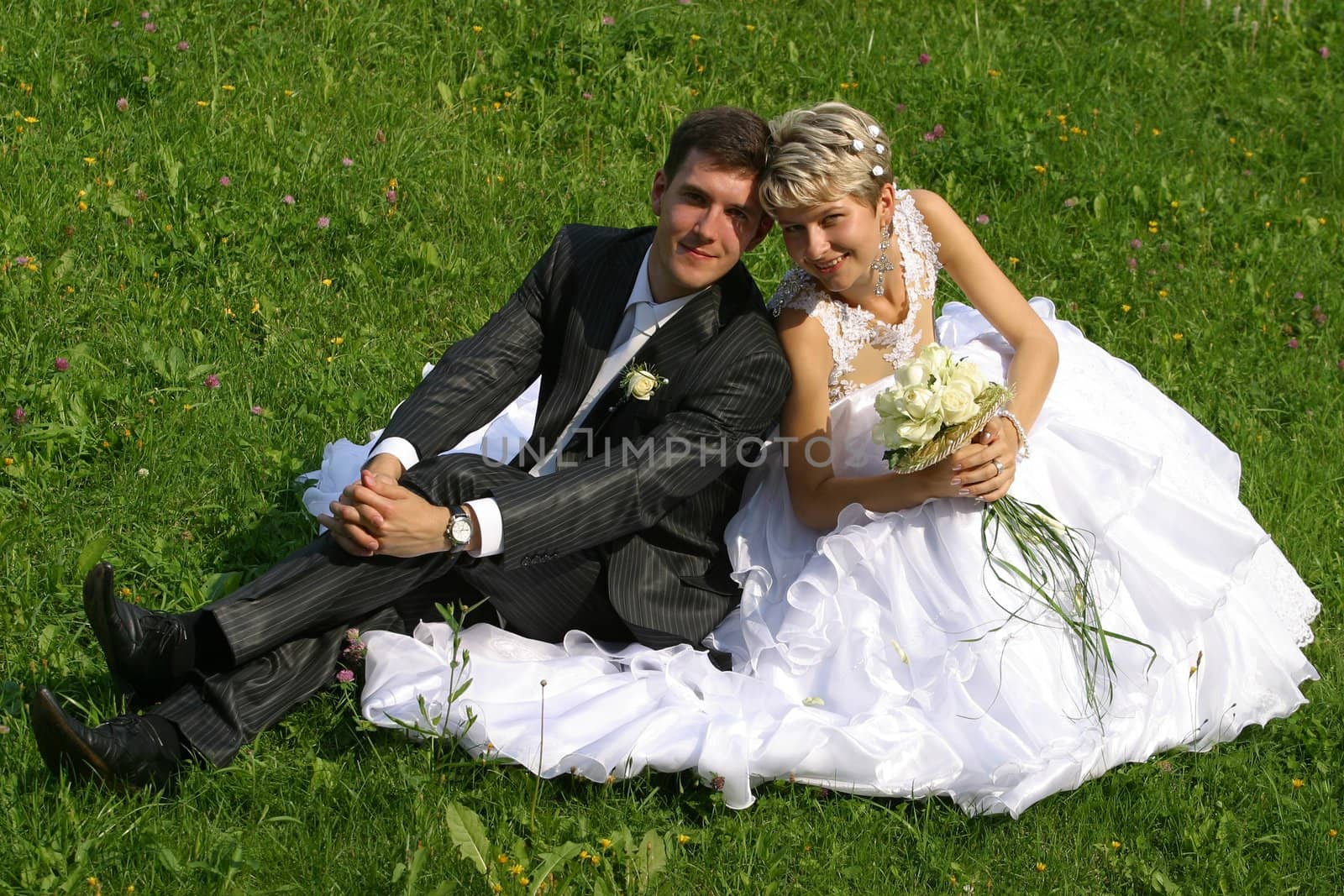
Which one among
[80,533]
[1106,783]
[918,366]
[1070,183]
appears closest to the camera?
[918,366]

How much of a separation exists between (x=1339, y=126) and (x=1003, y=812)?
6.16m

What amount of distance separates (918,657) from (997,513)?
1.78 feet

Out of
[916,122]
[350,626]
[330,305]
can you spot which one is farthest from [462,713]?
[916,122]

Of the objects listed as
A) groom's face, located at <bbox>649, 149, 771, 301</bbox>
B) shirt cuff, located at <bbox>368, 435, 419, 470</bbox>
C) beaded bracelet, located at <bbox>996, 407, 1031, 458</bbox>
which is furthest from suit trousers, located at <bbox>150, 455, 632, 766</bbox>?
beaded bracelet, located at <bbox>996, 407, 1031, 458</bbox>

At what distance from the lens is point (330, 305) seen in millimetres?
6414

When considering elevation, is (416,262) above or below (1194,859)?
above

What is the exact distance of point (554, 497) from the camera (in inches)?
163

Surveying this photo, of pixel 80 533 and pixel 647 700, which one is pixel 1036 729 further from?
pixel 80 533

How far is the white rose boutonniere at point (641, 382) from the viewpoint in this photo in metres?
4.53

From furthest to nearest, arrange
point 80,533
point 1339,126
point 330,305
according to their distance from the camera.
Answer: point 1339,126, point 330,305, point 80,533

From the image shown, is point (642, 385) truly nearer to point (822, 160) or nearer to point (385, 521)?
point (822, 160)

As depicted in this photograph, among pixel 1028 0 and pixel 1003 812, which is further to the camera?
→ pixel 1028 0

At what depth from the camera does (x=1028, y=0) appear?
9.05 meters

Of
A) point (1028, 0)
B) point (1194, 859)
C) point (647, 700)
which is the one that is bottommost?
point (1194, 859)
